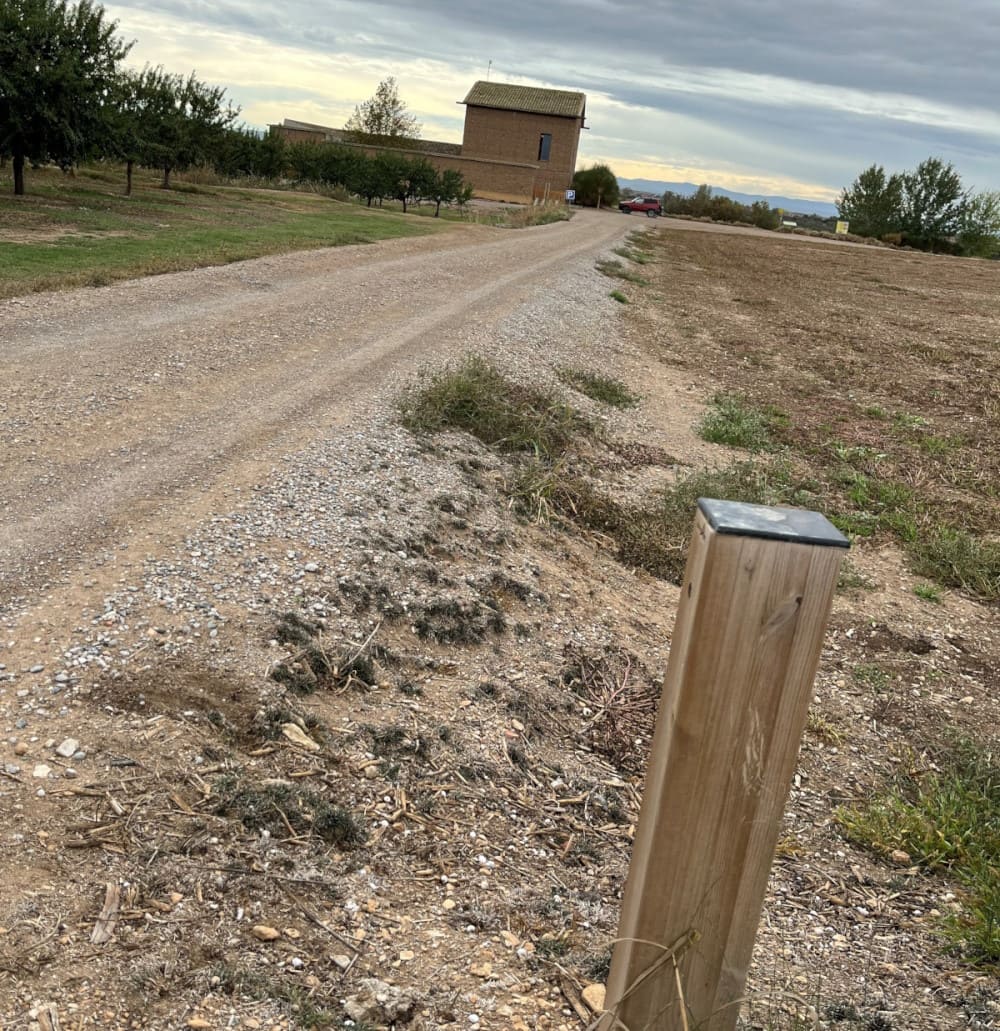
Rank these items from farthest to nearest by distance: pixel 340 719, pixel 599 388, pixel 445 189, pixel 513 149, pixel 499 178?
pixel 513 149
pixel 499 178
pixel 445 189
pixel 599 388
pixel 340 719

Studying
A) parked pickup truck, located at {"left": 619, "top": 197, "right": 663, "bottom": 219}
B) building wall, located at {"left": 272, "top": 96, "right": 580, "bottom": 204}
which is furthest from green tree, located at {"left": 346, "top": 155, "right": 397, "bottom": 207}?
parked pickup truck, located at {"left": 619, "top": 197, "right": 663, "bottom": 219}

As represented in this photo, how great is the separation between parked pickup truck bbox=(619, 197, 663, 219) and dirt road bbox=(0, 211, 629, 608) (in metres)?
66.9

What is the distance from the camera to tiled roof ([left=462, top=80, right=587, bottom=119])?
78.7 metres

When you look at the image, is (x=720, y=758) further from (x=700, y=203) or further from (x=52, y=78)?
(x=700, y=203)

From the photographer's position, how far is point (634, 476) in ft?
31.0

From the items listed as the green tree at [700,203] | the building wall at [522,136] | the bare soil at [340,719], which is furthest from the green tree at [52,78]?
the green tree at [700,203]

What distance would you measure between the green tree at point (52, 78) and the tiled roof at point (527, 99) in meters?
58.8

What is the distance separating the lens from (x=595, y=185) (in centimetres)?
7988

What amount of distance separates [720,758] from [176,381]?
7.27 meters

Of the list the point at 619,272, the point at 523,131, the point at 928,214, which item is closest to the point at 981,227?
the point at 928,214

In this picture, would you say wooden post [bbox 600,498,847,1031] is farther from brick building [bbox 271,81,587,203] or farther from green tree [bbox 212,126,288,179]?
brick building [bbox 271,81,587,203]

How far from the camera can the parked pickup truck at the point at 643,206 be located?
79.0 metres

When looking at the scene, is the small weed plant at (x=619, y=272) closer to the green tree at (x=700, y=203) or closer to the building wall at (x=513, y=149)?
the building wall at (x=513, y=149)

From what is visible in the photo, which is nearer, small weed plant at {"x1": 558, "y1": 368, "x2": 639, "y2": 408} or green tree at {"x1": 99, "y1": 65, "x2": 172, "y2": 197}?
small weed plant at {"x1": 558, "y1": 368, "x2": 639, "y2": 408}
